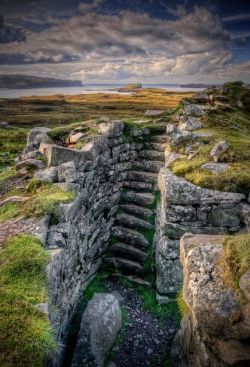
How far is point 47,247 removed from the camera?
18.2ft

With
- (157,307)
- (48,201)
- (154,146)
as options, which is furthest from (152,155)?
(48,201)

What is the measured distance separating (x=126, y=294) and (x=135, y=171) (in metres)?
5.20

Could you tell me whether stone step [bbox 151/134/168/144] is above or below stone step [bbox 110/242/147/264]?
above

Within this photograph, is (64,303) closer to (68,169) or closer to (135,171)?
(68,169)

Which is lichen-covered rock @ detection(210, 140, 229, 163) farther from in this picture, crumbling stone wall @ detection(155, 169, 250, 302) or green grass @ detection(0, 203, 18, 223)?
green grass @ detection(0, 203, 18, 223)

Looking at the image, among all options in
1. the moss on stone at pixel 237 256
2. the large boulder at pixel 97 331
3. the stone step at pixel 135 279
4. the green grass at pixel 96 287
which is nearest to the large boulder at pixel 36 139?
the green grass at pixel 96 287

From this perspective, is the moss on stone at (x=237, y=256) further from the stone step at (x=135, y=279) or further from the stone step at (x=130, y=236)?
the stone step at (x=130, y=236)

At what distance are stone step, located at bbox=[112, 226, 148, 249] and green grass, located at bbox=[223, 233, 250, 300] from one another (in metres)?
5.53

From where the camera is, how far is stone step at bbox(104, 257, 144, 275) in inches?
358

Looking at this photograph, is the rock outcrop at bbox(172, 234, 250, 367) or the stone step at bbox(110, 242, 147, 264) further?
the stone step at bbox(110, 242, 147, 264)

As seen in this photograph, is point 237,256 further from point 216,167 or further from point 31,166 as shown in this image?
point 31,166

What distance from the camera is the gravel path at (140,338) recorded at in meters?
6.56

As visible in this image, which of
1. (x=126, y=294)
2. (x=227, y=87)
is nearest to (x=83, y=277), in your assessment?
(x=126, y=294)

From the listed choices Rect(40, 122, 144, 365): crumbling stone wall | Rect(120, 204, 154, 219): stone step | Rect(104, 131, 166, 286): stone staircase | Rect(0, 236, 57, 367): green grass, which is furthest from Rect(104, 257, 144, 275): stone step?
Rect(0, 236, 57, 367): green grass
